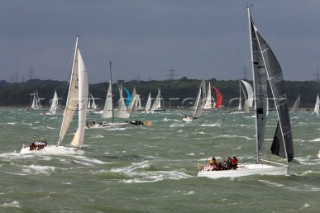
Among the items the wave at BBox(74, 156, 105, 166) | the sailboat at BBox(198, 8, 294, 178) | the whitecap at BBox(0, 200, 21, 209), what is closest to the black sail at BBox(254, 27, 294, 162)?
the sailboat at BBox(198, 8, 294, 178)

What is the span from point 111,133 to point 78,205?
59.8 meters

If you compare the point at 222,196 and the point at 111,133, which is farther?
the point at 111,133

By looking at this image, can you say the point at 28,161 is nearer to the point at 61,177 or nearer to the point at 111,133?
the point at 61,177

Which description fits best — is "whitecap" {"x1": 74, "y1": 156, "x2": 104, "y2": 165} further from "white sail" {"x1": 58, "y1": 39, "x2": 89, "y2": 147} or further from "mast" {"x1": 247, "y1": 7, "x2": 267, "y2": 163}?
"mast" {"x1": 247, "y1": 7, "x2": 267, "y2": 163}

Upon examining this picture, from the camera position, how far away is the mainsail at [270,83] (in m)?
40.7

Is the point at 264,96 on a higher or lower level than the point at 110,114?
higher

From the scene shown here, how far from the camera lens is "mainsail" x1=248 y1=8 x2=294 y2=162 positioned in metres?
40.7

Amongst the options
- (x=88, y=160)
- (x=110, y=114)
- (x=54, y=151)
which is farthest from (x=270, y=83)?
(x=110, y=114)

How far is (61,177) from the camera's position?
4234 centimetres

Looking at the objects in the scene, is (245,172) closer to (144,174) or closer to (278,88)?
(278,88)

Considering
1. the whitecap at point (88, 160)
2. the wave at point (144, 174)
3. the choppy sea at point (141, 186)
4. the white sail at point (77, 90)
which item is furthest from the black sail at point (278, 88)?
the white sail at point (77, 90)

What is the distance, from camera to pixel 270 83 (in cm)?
4066

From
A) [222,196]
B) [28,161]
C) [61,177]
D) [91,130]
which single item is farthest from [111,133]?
[222,196]

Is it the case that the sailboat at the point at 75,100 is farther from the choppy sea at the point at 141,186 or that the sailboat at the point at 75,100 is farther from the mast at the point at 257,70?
the mast at the point at 257,70
